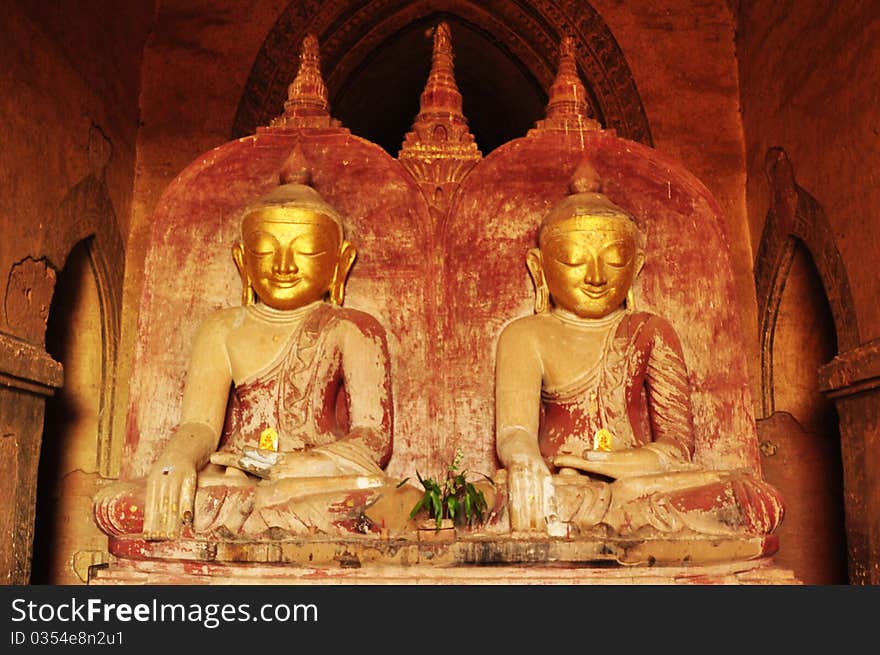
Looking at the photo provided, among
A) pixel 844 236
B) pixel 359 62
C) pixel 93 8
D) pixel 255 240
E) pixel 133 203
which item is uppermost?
pixel 359 62

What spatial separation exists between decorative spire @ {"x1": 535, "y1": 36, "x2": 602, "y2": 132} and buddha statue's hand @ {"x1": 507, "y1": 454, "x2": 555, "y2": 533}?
1.89 meters

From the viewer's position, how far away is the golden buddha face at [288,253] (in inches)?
163

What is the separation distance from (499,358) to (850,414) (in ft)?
7.10

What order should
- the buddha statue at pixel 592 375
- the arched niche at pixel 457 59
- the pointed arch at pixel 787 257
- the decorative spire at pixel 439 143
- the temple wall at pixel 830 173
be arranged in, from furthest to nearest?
the arched niche at pixel 457 59, the pointed arch at pixel 787 257, the temple wall at pixel 830 173, the decorative spire at pixel 439 143, the buddha statue at pixel 592 375

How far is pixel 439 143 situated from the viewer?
181 inches

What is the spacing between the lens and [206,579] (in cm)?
319

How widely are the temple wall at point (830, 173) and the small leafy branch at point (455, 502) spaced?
2.39m

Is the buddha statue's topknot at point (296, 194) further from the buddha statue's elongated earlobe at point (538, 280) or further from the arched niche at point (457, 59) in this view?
the arched niche at point (457, 59)

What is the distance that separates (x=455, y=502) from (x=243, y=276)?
1598mm

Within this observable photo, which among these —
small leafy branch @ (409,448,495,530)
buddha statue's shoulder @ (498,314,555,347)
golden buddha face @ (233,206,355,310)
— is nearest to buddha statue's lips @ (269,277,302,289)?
golden buddha face @ (233,206,355,310)

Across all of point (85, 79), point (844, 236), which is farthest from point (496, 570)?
point (85, 79)

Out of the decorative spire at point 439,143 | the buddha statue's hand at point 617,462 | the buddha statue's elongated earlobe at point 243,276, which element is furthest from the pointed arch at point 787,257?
the buddha statue's elongated earlobe at point 243,276

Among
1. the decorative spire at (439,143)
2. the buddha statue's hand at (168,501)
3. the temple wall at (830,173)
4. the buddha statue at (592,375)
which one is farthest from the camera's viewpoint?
the temple wall at (830,173)

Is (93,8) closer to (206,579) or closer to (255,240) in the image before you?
(255,240)
